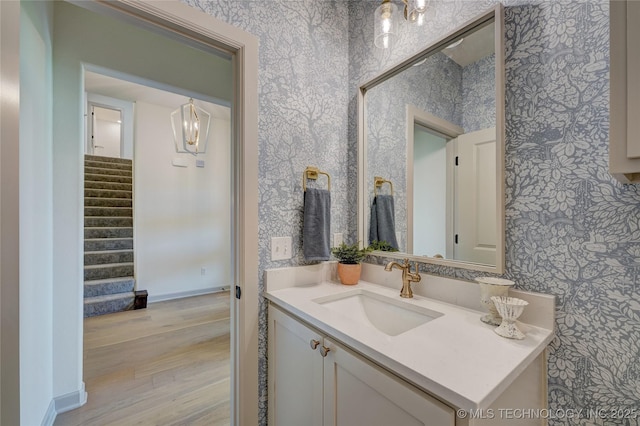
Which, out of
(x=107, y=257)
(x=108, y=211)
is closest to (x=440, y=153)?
(x=107, y=257)

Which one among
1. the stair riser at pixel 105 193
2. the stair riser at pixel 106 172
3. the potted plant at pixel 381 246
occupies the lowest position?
the potted plant at pixel 381 246

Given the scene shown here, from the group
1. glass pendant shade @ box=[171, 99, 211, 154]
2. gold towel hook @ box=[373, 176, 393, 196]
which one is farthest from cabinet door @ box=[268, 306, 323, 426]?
glass pendant shade @ box=[171, 99, 211, 154]

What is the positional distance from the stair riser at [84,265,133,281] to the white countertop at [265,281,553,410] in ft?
13.3

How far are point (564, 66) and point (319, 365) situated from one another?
52.4 inches

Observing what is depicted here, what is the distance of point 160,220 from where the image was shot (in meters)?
4.06

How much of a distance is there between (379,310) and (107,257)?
14.8 ft

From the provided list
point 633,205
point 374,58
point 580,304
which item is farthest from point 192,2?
point 580,304

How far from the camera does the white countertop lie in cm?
59

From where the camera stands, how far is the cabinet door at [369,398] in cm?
63

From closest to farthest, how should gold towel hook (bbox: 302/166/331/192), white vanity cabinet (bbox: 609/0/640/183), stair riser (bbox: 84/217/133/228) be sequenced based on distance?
white vanity cabinet (bbox: 609/0/640/183), gold towel hook (bbox: 302/166/331/192), stair riser (bbox: 84/217/133/228)

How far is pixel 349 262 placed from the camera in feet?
4.85

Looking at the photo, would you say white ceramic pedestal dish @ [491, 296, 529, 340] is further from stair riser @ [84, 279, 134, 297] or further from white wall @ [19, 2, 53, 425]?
stair riser @ [84, 279, 134, 297]

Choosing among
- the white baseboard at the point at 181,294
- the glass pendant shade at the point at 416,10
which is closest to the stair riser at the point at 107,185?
the white baseboard at the point at 181,294

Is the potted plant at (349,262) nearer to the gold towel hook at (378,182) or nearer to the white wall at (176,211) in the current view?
the gold towel hook at (378,182)
